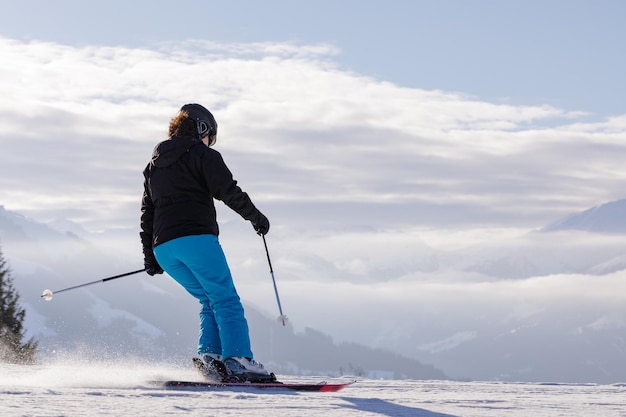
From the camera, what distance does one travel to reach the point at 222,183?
7.50 m

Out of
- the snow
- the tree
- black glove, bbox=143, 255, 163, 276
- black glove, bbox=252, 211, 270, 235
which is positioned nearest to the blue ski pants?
black glove, bbox=143, 255, 163, 276

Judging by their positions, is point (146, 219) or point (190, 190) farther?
point (146, 219)

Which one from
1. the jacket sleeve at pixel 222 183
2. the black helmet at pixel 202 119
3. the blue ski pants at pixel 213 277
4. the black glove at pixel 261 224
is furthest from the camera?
→ the black helmet at pixel 202 119

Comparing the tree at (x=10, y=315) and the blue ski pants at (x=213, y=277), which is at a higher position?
the tree at (x=10, y=315)

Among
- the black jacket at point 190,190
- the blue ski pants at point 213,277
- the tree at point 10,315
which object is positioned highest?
the tree at point 10,315

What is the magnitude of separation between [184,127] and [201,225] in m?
0.88

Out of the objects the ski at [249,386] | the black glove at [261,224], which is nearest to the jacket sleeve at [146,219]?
the black glove at [261,224]

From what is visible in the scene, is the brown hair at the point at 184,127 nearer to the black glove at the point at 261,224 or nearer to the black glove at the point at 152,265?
the black glove at the point at 261,224

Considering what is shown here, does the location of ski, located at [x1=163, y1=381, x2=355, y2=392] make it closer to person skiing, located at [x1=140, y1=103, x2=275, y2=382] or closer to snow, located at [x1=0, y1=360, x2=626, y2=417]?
snow, located at [x1=0, y1=360, x2=626, y2=417]

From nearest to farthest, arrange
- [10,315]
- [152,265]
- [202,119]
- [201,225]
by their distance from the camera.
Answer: [201,225] → [202,119] → [152,265] → [10,315]

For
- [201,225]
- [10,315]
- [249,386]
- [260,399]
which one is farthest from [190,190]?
[10,315]

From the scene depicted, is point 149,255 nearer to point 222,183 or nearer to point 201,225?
point 201,225

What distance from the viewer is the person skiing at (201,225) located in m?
7.58

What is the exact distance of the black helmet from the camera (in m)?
7.99
